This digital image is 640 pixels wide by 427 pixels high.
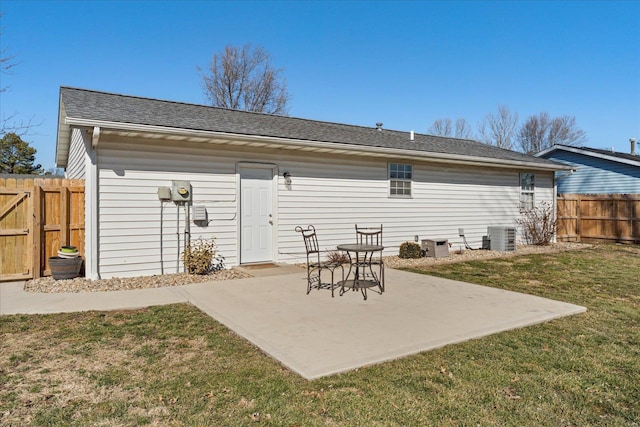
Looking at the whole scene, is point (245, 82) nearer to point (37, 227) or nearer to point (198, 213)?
point (198, 213)

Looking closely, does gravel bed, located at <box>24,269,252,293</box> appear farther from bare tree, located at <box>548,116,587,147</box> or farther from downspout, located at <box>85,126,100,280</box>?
bare tree, located at <box>548,116,587,147</box>

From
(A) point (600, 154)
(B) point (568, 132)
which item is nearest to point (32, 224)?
(A) point (600, 154)

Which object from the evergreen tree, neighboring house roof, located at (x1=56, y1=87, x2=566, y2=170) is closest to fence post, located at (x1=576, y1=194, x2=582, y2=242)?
neighboring house roof, located at (x1=56, y1=87, x2=566, y2=170)

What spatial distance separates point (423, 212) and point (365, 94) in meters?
11.9

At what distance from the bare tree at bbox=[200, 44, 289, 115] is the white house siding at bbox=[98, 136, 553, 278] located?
1644cm

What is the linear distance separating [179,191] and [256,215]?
1744mm

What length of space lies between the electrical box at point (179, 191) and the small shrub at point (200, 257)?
905 mm

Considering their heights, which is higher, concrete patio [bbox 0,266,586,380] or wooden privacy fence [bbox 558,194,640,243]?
wooden privacy fence [bbox 558,194,640,243]

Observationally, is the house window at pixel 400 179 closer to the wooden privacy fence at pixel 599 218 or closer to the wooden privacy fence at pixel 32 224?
the wooden privacy fence at pixel 32 224

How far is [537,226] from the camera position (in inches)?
535

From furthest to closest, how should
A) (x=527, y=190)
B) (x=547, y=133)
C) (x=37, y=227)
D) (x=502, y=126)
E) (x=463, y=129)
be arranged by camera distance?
(x=547, y=133)
(x=463, y=129)
(x=502, y=126)
(x=527, y=190)
(x=37, y=227)

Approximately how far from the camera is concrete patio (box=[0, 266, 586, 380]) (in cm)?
367

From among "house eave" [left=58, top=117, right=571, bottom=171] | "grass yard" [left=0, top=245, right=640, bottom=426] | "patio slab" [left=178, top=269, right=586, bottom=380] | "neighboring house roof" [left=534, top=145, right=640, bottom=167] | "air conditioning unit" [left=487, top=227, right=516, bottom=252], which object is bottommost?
"grass yard" [left=0, top=245, right=640, bottom=426]

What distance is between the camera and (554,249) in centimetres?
1252
